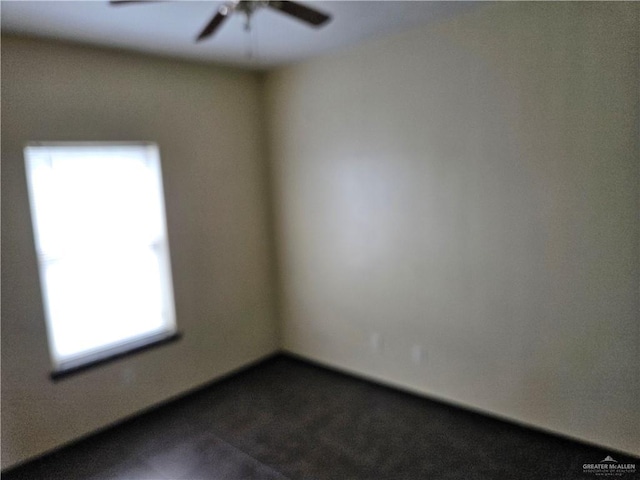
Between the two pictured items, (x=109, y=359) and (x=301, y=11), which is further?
(x=109, y=359)

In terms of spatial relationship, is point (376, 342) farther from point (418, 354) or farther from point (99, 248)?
point (99, 248)

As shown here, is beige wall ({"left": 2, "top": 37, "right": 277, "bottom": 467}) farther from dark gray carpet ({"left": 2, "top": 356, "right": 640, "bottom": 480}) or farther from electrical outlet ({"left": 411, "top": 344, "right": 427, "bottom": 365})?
electrical outlet ({"left": 411, "top": 344, "right": 427, "bottom": 365})

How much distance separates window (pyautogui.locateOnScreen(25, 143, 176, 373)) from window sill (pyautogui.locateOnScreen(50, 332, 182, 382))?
0.05 feet

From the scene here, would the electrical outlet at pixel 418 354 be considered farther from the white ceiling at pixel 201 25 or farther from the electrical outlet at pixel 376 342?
the white ceiling at pixel 201 25

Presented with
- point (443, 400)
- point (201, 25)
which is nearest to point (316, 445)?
point (443, 400)

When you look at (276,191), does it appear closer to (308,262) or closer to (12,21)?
(308,262)

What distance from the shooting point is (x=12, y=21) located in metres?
2.58

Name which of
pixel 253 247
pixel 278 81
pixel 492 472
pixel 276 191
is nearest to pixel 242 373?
pixel 253 247

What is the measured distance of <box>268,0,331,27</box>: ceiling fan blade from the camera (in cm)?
204

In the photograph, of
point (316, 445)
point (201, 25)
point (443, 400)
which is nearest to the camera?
point (201, 25)

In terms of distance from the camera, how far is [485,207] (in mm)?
3033

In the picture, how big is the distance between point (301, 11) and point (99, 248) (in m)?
2.25

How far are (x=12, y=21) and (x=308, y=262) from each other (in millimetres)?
2717

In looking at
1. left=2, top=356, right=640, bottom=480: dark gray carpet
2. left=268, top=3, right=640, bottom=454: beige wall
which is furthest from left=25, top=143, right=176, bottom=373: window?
left=268, top=3, right=640, bottom=454: beige wall
